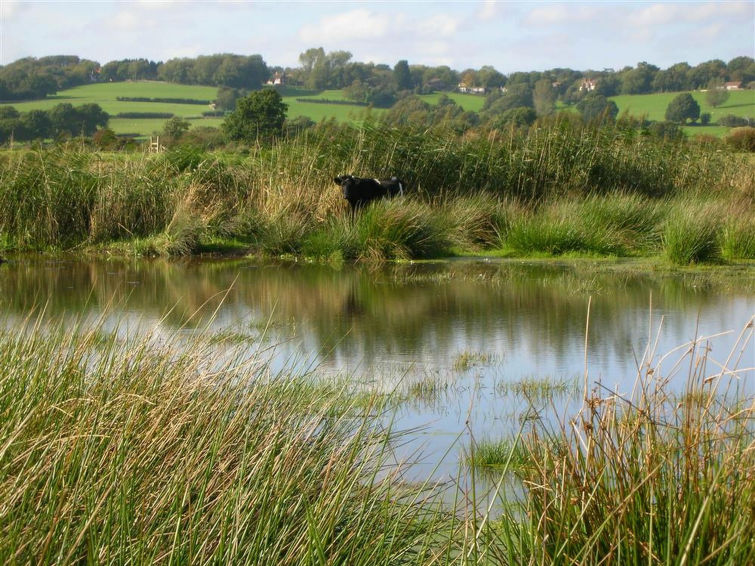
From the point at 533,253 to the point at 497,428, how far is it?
366 inches

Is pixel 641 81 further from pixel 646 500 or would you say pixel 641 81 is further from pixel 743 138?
pixel 646 500

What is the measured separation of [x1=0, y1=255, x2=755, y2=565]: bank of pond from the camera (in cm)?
288

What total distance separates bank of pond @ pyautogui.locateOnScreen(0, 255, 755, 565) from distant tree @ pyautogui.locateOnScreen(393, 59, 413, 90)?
54.4 metres

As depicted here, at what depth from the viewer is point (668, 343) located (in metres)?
8.35

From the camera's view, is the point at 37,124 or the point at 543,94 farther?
the point at 543,94

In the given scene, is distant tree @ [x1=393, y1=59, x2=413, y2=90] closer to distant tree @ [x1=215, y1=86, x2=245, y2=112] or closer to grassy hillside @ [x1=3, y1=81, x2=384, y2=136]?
grassy hillside @ [x1=3, y1=81, x2=384, y2=136]

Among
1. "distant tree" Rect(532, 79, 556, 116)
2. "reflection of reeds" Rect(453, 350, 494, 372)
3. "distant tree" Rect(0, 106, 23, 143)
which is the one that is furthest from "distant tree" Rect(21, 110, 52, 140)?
"reflection of reeds" Rect(453, 350, 494, 372)

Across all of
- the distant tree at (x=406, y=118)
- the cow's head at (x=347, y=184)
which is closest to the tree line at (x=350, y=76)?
the distant tree at (x=406, y=118)

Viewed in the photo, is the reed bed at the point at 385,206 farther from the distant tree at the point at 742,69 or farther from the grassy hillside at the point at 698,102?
the distant tree at the point at 742,69

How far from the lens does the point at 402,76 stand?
62.5 m

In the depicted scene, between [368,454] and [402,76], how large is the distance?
199 ft

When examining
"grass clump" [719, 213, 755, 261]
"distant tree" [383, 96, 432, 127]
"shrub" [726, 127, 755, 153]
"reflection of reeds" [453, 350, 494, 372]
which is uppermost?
"distant tree" [383, 96, 432, 127]

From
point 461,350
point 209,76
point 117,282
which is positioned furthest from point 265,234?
point 209,76

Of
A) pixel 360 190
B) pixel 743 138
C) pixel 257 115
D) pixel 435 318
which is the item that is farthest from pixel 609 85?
pixel 435 318
